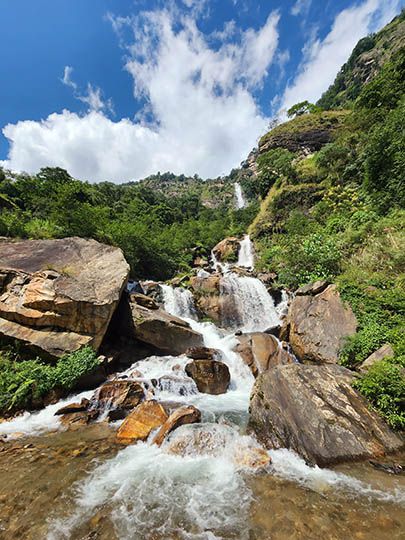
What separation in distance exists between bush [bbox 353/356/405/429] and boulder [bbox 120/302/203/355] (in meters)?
7.83

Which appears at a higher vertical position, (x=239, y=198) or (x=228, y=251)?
(x=239, y=198)

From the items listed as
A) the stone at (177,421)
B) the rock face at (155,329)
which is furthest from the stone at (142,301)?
the stone at (177,421)

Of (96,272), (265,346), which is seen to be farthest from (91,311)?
(265,346)

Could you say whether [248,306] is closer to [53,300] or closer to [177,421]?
[177,421]

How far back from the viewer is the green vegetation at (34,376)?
21.0ft

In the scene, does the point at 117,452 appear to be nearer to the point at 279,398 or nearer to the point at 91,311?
the point at 279,398

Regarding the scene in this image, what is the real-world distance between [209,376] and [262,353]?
10.2ft

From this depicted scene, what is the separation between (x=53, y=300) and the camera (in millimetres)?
8031

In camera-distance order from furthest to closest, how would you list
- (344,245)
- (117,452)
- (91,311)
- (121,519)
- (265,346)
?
1. (344,245)
2. (265,346)
3. (91,311)
4. (117,452)
5. (121,519)

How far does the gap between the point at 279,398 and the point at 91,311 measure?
8.01 meters

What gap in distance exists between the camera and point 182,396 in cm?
775

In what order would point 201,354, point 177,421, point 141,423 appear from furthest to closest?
1. point 201,354
2. point 141,423
3. point 177,421

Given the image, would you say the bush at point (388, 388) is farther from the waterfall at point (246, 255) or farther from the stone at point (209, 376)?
the waterfall at point (246, 255)

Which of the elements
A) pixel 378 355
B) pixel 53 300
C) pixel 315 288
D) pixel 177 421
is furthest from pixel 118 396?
pixel 315 288
